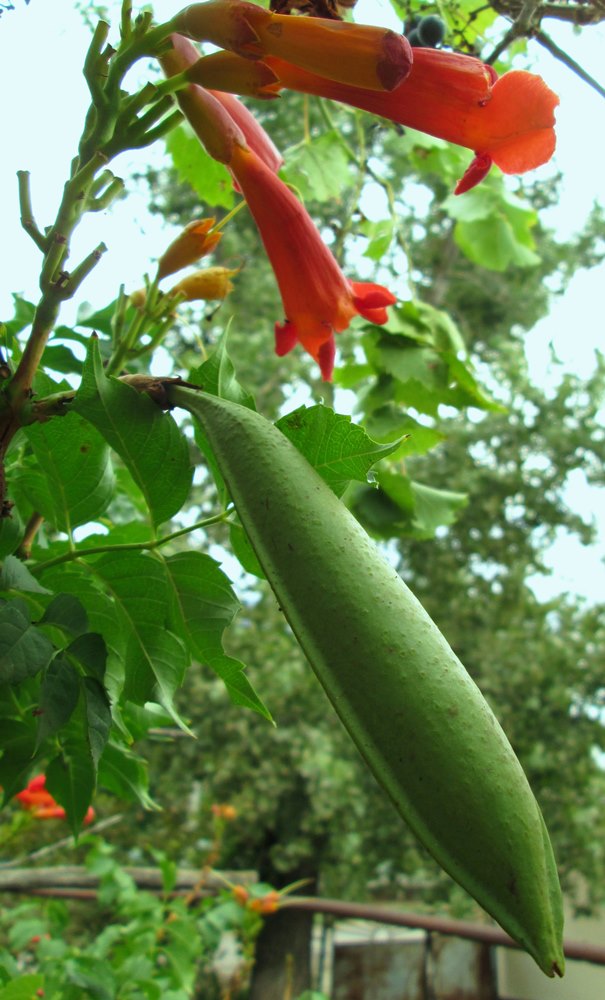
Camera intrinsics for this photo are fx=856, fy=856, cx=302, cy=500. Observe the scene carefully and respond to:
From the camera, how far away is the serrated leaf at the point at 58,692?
54cm

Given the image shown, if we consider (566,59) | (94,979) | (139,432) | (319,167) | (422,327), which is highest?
(319,167)

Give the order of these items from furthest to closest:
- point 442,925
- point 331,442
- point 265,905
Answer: point 265,905 → point 442,925 → point 331,442

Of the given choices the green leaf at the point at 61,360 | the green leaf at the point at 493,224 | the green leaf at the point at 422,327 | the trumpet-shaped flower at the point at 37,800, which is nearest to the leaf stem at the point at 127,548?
the green leaf at the point at 61,360

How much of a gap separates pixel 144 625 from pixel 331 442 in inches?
7.5

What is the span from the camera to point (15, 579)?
551 mm

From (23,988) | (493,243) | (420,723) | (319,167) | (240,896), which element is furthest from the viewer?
(240,896)

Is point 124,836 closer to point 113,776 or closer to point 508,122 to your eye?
point 113,776

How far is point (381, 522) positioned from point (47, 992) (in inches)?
32.7

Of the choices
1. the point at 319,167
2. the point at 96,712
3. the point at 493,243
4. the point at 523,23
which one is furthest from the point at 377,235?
the point at 96,712

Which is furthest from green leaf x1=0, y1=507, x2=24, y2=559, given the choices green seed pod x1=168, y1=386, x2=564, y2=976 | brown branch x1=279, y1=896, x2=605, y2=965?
brown branch x1=279, y1=896, x2=605, y2=965

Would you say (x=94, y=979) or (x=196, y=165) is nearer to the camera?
(x=94, y=979)

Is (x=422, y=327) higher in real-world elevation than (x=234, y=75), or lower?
higher

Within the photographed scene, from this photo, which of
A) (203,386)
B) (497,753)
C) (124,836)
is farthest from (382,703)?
(124,836)

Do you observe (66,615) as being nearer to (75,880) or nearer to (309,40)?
(309,40)
